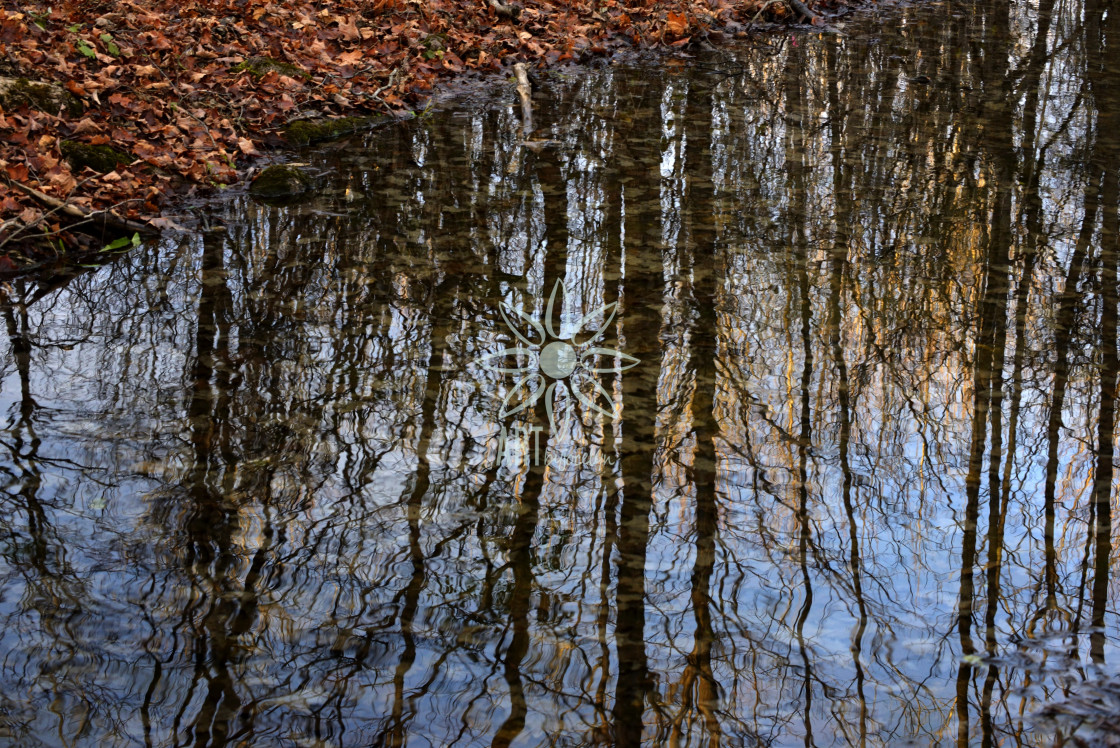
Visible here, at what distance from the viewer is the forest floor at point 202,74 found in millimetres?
5727

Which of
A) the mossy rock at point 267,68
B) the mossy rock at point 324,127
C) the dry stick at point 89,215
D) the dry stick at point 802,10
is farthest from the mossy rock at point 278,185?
the dry stick at point 802,10

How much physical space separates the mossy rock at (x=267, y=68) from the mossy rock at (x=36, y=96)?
67.7 inches

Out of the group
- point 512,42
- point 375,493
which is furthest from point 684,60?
point 375,493

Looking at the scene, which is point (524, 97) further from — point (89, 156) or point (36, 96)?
point (36, 96)

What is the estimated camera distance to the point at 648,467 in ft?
12.2

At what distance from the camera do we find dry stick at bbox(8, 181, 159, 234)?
5418 mm

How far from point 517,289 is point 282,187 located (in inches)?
88.8

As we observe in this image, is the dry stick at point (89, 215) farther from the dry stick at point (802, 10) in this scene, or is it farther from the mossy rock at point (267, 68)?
the dry stick at point (802, 10)

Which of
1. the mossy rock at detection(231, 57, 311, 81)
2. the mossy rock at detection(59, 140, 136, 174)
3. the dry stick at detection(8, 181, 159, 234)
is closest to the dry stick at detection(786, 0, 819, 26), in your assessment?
the mossy rock at detection(231, 57, 311, 81)

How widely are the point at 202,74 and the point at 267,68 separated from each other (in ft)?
2.09

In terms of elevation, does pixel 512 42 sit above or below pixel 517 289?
above

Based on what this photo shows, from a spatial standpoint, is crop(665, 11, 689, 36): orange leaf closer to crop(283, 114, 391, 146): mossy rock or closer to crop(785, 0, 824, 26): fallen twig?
crop(785, 0, 824, 26): fallen twig

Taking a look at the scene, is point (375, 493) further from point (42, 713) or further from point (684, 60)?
point (684, 60)

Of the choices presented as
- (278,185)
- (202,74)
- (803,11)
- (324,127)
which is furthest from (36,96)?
(803,11)
